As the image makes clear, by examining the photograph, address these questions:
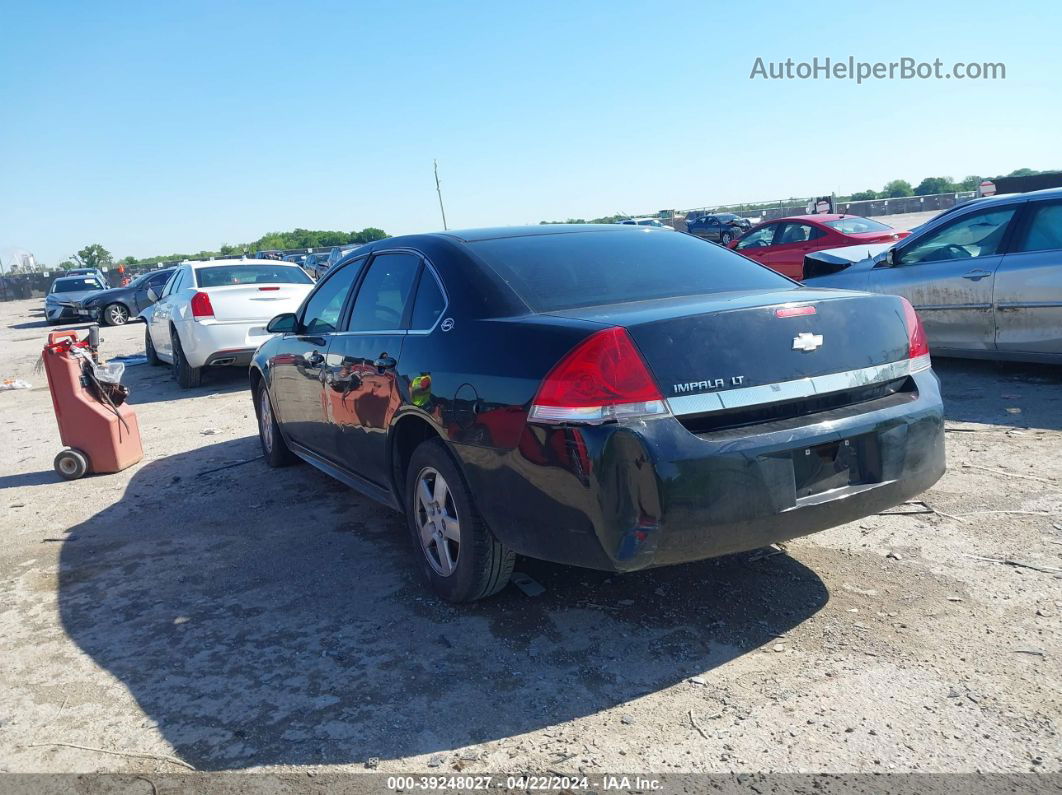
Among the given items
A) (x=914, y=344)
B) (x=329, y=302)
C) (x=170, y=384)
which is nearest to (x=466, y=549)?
(x=914, y=344)

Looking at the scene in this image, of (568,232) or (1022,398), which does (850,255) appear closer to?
(1022,398)

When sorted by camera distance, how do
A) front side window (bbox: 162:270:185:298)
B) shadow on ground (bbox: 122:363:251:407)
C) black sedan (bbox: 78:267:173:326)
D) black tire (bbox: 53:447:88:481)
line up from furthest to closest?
black sedan (bbox: 78:267:173:326)
front side window (bbox: 162:270:185:298)
shadow on ground (bbox: 122:363:251:407)
black tire (bbox: 53:447:88:481)

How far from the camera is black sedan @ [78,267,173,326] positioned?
978 inches

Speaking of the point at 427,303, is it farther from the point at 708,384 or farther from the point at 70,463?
the point at 70,463

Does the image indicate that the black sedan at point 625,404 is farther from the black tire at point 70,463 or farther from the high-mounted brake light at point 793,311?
the black tire at point 70,463

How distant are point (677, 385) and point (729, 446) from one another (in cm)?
28

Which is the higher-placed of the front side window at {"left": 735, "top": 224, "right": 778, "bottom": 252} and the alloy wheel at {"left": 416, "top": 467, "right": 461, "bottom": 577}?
the front side window at {"left": 735, "top": 224, "right": 778, "bottom": 252}

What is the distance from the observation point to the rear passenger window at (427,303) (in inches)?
156

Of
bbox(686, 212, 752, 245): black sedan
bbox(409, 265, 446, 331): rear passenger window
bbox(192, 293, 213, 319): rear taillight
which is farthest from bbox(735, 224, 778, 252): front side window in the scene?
bbox(686, 212, 752, 245): black sedan

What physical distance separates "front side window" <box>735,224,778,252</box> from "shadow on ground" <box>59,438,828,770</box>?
1222 centimetres

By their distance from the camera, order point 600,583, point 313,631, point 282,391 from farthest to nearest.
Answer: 1. point 282,391
2. point 600,583
3. point 313,631

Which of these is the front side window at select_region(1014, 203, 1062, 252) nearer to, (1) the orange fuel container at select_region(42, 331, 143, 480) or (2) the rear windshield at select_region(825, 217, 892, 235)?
(2) the rear windshield at select_region(825, 217, 892, 235)

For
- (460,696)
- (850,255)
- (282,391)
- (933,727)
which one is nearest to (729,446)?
(933,727)

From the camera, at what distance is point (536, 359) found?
3.19m
